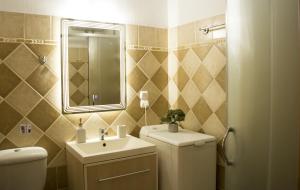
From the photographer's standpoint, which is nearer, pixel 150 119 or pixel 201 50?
pixel 201 50

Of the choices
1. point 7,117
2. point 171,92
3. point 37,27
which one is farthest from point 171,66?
point 7,117

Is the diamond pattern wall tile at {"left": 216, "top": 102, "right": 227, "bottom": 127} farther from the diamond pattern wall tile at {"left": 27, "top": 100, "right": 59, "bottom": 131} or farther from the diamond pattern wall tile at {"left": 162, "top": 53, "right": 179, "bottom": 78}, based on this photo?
the diamond pattern wall tile at {"left": 27, "top": 100, "right": 59, "bottom": 131}

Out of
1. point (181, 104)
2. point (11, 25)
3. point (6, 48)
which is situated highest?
point (11, 25)

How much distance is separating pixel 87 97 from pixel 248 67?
139 cm

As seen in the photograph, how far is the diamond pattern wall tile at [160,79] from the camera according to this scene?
270cm

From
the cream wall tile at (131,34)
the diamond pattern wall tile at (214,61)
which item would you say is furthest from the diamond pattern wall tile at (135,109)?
the diamond pattern wall tile at (214,61)

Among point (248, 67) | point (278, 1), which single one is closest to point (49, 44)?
point (248, 67)

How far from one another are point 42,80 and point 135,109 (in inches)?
35.0

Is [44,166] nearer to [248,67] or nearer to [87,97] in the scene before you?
[87,97]

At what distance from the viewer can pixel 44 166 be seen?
77.4 inches

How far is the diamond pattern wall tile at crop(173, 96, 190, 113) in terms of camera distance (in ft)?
8.54

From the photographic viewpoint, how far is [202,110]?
240 cm

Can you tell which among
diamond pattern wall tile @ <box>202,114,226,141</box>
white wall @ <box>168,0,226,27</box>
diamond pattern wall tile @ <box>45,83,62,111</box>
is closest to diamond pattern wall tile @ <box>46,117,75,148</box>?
diamond pattern wall tile @ <box>45,83,62,111</box>

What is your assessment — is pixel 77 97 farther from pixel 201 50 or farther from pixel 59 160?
pixel 201 50
